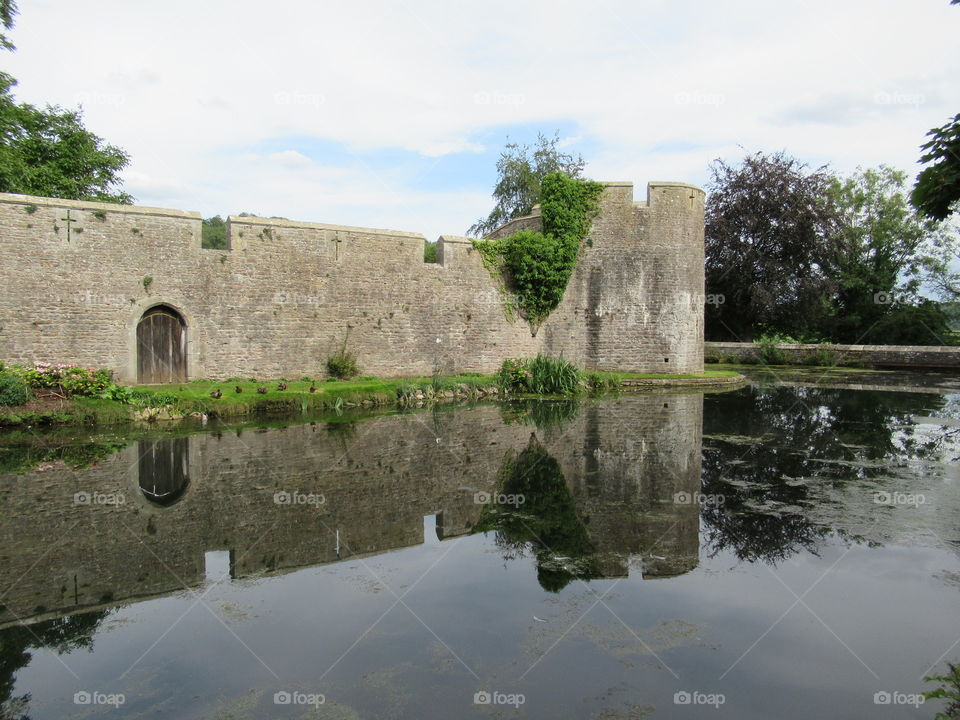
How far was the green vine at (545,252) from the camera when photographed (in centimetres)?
2020

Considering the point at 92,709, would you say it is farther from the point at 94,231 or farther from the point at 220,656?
the point at 94,231

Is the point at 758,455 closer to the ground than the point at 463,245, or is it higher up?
closer to the ground

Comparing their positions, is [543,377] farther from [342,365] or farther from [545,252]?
[342,365]

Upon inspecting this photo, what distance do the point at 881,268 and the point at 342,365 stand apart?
1231 inches

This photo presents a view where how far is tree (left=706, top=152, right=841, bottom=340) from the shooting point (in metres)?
32.3

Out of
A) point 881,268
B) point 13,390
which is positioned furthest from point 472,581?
point 881,268

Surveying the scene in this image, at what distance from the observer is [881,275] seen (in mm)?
35344

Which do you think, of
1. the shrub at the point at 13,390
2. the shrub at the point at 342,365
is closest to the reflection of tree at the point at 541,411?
the shrub at the point at 342,365

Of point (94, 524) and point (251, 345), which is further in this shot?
point (251, 345)

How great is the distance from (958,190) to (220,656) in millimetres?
7458

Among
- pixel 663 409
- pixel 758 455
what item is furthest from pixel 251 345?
pixel 758 455

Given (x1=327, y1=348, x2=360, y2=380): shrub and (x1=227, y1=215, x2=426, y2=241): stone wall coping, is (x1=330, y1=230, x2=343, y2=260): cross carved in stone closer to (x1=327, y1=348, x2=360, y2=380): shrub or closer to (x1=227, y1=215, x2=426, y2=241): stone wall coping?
(x1=227, y1=215, x2=426, y2=241): stone wall coping

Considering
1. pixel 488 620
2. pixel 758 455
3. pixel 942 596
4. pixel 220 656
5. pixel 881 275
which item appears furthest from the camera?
pixel 881 275

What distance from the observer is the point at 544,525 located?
693 cm
